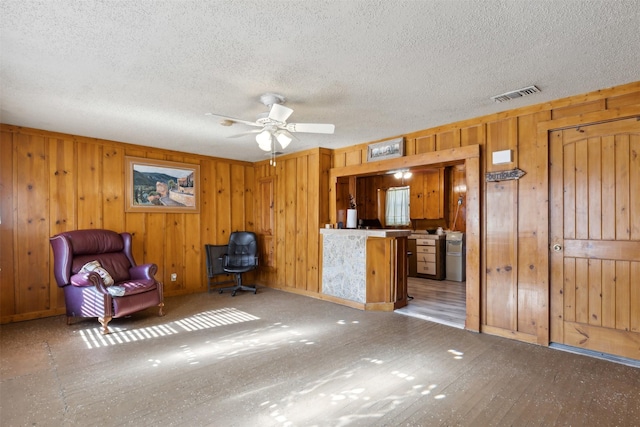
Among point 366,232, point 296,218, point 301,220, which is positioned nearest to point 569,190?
point 366,232

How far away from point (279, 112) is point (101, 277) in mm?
2930

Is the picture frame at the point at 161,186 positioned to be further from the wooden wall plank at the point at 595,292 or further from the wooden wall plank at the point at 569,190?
the wooden wall plank at the point at 595,292

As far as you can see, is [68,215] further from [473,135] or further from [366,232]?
[473,135]

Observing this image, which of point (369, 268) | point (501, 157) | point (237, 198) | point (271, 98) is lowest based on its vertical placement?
point (369, 268)

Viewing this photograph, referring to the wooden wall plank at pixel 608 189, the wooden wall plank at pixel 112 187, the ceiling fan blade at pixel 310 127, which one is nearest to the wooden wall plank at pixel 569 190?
the wooden wall plank at pixel 608 189

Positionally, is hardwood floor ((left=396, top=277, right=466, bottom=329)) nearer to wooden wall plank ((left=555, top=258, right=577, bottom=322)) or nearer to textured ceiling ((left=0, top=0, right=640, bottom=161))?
wooden wall plank ((left=555, top=258, right=577, bottom=322))

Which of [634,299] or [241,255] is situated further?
[241,255]

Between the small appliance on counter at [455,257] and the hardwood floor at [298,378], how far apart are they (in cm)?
323

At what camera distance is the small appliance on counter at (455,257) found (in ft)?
22.4

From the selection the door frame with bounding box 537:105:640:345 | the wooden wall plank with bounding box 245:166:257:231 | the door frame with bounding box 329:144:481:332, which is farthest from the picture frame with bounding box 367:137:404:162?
the wooden wall plank with bounding box 245:166:257:231

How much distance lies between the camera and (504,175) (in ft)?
11.8

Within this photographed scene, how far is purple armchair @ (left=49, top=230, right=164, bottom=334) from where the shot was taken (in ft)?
12.8

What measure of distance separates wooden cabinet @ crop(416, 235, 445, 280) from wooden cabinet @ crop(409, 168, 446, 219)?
676 mm

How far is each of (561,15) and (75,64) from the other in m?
3.37
